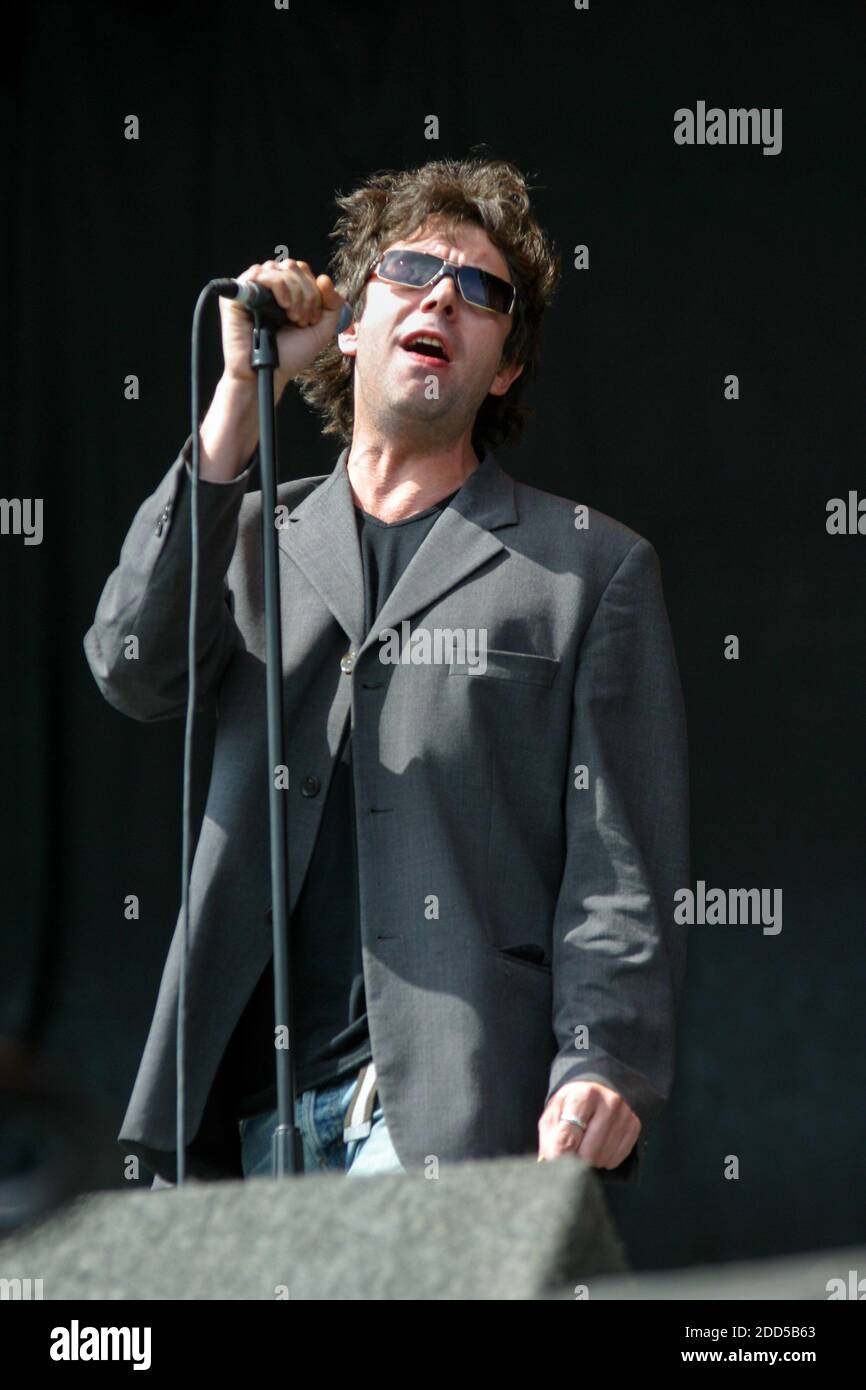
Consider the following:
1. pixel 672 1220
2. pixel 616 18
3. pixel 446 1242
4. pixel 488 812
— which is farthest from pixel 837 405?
pixel 446 1242

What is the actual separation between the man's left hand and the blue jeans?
17cm

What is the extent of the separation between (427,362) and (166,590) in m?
0.46

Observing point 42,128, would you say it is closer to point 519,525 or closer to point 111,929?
point 111,929

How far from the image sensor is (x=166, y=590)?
7.02ft

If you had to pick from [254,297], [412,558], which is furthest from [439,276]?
[254,297]

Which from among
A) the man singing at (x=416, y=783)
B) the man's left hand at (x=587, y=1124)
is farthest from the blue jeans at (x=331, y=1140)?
the man's left hand at (x=587, y=1124)

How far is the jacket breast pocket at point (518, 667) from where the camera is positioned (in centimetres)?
221

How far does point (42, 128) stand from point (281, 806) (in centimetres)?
255

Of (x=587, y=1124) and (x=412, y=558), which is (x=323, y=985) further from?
(x=412, y=558)

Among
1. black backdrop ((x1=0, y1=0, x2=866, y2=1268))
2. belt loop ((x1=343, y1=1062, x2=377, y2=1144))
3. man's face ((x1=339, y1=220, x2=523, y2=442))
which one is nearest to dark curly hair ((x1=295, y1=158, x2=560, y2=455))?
man's face ((x1=339, y1=220, x2=523, y2=442))

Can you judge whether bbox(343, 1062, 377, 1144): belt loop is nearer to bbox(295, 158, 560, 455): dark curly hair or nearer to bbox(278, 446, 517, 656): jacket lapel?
bbox(278, 446, 517, 656): jacket lapel

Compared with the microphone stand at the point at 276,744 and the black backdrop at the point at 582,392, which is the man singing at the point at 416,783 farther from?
the black backdrop at the point at 582,392

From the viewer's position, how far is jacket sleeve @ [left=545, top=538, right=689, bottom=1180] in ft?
6.88

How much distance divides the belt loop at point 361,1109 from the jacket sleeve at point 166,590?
1.51ft
